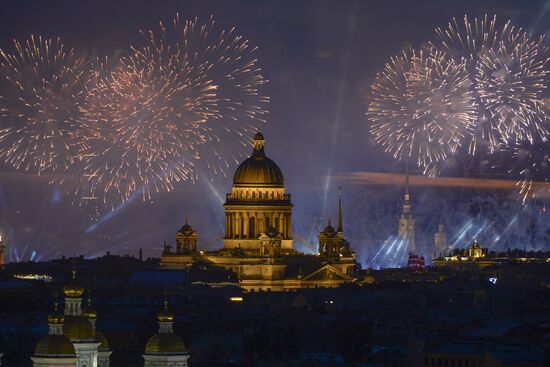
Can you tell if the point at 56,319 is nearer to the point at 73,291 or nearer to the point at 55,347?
the point at 55,347

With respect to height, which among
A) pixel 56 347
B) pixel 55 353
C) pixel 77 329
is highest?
pixel 77 329

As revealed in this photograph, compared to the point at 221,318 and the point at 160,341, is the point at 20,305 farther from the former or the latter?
the point at 160,341

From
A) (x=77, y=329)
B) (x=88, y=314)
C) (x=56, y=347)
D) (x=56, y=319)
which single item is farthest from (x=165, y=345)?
(x=88, y=314)

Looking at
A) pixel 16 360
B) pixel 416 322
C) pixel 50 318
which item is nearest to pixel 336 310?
pixel 416 322

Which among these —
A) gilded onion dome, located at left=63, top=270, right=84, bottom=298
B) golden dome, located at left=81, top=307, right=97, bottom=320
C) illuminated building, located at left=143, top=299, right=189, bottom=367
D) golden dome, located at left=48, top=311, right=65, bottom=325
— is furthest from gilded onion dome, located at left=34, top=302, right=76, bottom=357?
gilded onion dome, located at left=63, top=270, right=84, bottom=298

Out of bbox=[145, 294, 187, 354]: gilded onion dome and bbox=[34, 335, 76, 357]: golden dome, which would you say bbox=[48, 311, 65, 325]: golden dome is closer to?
bbox=[34, 335, 76, 357]: golden dome

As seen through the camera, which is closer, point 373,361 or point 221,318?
point 373,361
